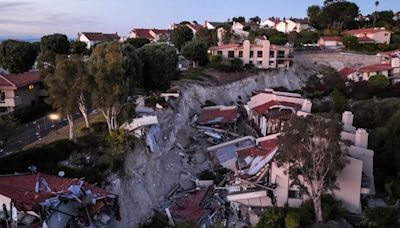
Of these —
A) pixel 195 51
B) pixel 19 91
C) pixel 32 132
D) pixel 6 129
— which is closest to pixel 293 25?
pixel 195 51

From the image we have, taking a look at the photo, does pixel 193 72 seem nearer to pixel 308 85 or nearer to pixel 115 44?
pixel 308 85

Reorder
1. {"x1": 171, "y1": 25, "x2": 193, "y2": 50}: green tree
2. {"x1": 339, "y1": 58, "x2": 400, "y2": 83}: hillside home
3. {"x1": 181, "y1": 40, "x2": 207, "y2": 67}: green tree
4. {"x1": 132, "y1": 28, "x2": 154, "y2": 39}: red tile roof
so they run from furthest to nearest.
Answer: {"x1": 132, "y1": 28, "x2": 154, "y2": 39}: red tile roof
{"x1": 171, "y1": 25, "x2": 193, "y2": 50}: green tree
{"x1": 339, "y1": 58, "x2": 400, "y2": 83}: hillside home
{"x1": 181, "y1": 40, "x2": 207, "y2": 67}: green tree

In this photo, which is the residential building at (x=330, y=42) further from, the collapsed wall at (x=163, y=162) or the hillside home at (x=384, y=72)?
the collapsed wall at (x=163, y=162)

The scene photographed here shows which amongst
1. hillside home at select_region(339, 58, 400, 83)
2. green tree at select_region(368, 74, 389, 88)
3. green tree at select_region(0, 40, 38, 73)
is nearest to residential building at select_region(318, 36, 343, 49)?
hillside home at select_region(339, 58, 400, 83)

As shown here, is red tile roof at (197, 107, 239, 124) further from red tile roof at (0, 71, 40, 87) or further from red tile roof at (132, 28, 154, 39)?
red tile roof at (132, 28, 154, 39)

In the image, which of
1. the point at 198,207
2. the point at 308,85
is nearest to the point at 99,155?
the point at 198,207

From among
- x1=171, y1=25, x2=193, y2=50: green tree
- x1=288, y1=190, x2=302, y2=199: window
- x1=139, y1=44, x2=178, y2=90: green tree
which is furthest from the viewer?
x1=171, y1=25, x2=193, y2=50: green tree
